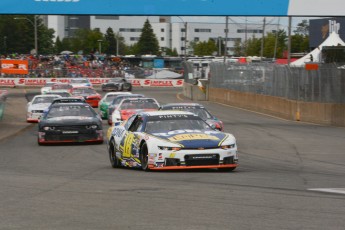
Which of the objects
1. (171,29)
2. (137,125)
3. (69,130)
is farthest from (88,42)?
(137,125)

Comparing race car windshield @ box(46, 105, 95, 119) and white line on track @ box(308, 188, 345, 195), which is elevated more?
white line on track @ box(308, 188, 345, 195)

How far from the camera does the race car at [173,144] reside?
564 inches

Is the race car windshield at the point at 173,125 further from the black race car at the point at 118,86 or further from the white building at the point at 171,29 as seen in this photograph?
the white building at the point at 171,29

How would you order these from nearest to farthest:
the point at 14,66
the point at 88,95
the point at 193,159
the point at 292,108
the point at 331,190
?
the point at 331,190, the point at 193,159, the point at 292,108, the point at 88,95, the point at 14,66

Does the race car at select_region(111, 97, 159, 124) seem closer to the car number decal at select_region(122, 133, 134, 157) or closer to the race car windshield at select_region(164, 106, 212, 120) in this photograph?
the race car windshield at select_region(164, 106, 212, 120)

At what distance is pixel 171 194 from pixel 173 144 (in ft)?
11.6

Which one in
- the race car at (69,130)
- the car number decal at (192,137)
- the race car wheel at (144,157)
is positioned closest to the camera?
the car number decal at (192,137)

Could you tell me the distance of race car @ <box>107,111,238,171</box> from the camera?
47.0 feet

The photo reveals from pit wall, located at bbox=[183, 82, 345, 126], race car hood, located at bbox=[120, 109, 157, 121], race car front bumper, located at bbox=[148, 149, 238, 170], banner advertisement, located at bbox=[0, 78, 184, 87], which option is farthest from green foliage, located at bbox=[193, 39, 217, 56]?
race car front bumper, located at bbox=[148, 149, 238, 170]

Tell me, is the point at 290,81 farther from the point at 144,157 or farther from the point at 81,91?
the point at 144,157

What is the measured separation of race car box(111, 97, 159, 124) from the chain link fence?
882 cm

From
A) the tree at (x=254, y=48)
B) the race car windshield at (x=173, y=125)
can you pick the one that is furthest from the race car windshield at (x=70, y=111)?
the tree at (x=254, y=48)

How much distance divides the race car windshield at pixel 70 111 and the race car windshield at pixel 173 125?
904 centimetres

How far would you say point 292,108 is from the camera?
37.9 meters
